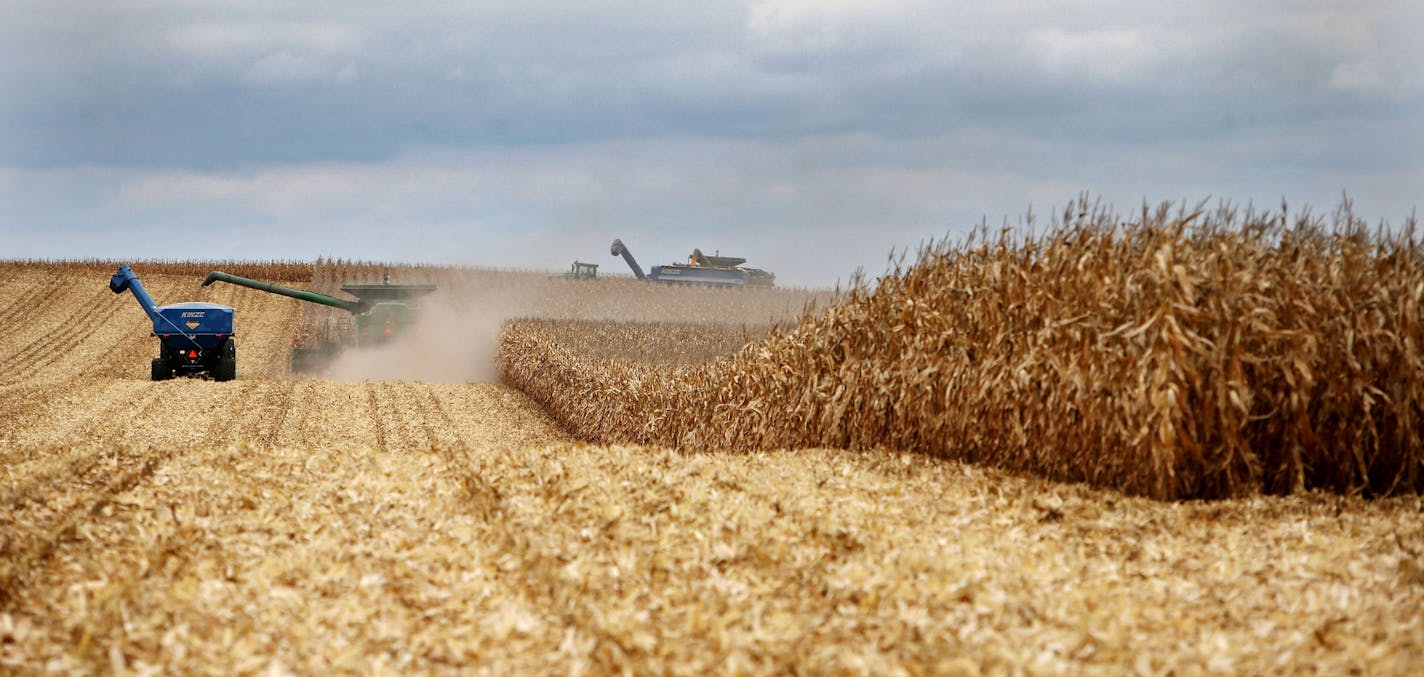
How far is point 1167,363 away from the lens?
24.5 feet

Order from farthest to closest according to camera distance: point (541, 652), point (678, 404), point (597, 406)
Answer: point (597, 406) < point (678, 404) < point (541, 652)

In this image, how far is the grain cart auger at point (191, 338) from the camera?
24.7m

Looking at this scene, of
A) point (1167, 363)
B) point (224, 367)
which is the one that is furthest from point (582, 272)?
point (1167, 363)

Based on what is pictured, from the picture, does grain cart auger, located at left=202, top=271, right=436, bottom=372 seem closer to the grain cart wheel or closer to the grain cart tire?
the grain cart wheel

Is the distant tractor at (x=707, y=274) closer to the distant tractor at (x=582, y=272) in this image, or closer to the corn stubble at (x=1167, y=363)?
the distant tractor at (x=582, y=272)

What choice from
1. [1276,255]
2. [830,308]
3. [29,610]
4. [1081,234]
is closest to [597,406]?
[830,308]

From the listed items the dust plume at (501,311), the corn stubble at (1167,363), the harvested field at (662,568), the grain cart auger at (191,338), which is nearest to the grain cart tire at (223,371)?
the grain cart auger at (191,338)

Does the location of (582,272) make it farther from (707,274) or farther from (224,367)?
(224,367)

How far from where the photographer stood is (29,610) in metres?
5.41

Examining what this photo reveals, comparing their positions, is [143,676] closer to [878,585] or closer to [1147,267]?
[878,585]

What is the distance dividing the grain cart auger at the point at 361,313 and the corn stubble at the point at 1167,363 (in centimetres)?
2075

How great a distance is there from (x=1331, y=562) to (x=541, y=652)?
14.0ft

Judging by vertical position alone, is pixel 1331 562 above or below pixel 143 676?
above

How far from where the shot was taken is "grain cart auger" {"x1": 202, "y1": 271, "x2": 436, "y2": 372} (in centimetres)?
2866
